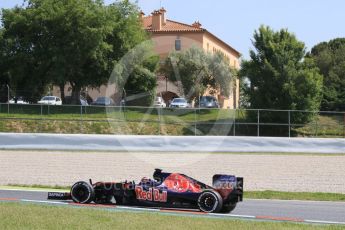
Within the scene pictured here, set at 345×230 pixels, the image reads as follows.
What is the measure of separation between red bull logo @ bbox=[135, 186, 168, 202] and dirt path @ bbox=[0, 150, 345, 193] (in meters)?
5.40

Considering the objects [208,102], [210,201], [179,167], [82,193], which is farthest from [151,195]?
[208,102]

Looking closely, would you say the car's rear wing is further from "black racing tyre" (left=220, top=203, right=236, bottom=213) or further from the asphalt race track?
the asphalt race track

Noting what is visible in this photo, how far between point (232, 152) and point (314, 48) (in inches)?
2958

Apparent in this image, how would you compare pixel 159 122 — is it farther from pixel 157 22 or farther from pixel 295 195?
pixel 157 22

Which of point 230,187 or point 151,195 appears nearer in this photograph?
point 230,187

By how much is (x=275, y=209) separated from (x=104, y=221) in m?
4.30

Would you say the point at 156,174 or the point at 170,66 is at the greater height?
the point at 170,66

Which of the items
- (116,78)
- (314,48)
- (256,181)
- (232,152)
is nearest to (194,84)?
(116,78)

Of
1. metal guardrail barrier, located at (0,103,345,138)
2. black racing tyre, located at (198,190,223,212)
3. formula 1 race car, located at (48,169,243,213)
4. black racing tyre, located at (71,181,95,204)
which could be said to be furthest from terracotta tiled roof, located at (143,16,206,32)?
black racing tyre, located at (198,190,223,212)

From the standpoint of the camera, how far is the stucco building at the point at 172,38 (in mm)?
59812

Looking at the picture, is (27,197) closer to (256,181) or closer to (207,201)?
(207,201)

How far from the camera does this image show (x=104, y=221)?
29.1 feet

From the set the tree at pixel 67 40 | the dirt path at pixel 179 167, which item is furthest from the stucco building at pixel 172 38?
the dirt path at pixel 179 167

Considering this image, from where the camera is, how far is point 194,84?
39688 mm
